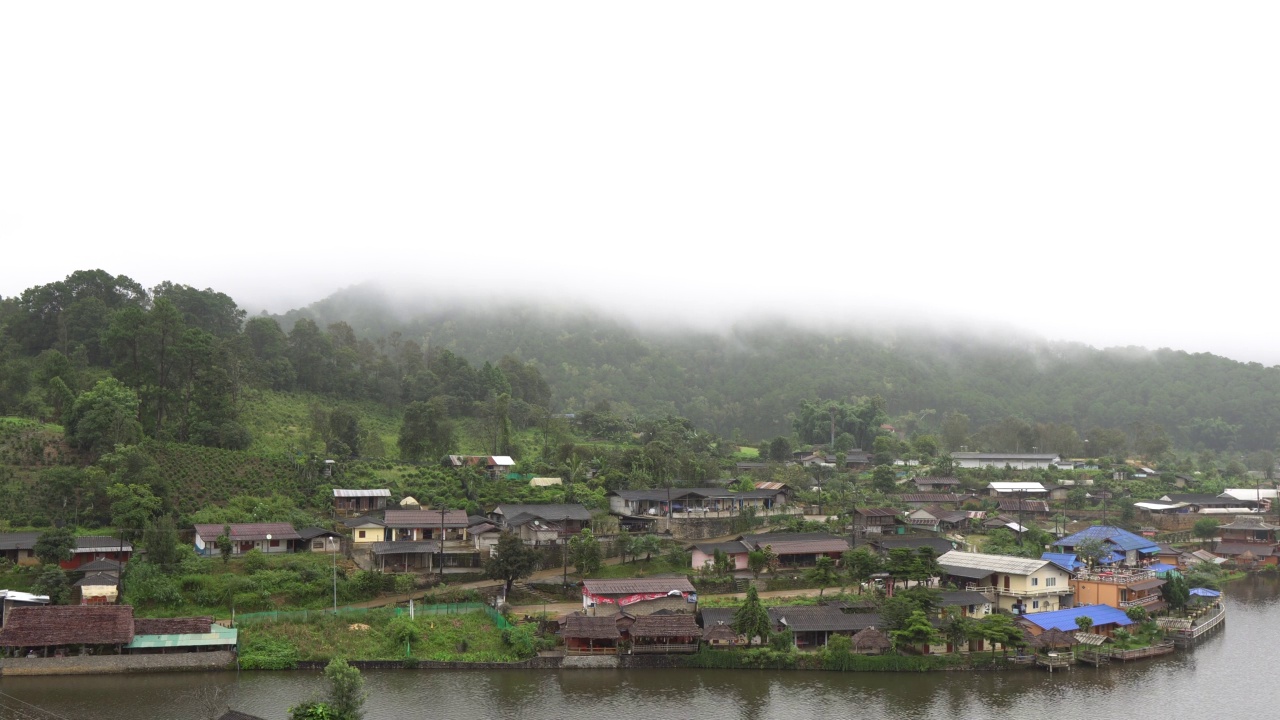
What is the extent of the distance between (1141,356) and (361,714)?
477ft

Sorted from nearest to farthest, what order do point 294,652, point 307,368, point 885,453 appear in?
point 294,652
point 307,368
point 885,453

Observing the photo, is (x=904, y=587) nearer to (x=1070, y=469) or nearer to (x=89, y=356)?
(x=1070, y=469)

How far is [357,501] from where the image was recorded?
→ 4825cm

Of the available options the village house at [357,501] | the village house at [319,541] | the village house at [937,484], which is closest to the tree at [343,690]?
the village house at [319,541]

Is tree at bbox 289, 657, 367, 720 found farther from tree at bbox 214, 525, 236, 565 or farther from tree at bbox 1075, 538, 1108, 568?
tree at bbox 1075, 538, 1108, 568

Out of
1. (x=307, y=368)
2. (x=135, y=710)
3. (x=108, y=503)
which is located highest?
(x=307, y=368)

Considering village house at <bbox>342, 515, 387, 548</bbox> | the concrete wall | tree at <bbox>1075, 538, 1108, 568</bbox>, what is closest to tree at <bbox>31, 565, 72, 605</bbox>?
the concrete wall

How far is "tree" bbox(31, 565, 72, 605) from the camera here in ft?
111

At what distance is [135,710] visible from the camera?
27672mm

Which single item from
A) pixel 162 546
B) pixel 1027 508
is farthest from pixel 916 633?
pixel 1027 508

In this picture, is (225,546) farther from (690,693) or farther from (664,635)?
(690,693)

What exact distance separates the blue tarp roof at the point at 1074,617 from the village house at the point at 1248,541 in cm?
2400

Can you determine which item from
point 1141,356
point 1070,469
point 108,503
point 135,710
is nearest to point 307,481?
point 108,503

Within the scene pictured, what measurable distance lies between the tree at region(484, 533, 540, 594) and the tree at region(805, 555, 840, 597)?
45.8ft
